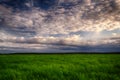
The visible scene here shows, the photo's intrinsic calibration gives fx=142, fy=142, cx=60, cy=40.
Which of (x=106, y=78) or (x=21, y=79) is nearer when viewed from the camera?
(x=21, y=79)

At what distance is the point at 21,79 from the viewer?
6086mm

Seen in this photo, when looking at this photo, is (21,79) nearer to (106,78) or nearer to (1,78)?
(1,78)

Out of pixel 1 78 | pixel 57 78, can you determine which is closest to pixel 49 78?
pixel 57 78

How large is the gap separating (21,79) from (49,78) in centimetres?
124

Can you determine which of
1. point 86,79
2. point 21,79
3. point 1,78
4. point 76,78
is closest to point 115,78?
point 86,79

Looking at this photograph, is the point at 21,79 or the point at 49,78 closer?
the point at 21,79

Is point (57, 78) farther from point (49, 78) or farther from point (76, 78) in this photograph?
point (76, 78)

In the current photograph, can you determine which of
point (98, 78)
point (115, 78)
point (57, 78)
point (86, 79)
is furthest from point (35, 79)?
point (115, 78)

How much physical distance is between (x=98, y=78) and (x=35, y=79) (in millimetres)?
2873

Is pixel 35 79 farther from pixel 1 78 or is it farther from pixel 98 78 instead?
pixel 98 78

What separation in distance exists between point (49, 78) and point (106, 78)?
2.64 meters

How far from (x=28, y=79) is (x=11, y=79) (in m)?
0.77

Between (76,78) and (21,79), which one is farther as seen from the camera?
(76,78)

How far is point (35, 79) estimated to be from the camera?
6148 millimetres
